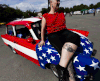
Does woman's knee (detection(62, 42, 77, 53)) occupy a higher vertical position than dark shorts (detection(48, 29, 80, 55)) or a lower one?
lower

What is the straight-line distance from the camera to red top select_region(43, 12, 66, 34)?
4.66ft

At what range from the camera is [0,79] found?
2477 mm

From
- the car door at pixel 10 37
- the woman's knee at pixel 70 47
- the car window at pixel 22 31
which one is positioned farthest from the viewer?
the car door at pixel 10 37

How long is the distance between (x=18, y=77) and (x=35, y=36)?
1.53 m

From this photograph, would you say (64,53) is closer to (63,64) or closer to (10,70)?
(63,64)

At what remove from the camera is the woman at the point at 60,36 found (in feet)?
4.18

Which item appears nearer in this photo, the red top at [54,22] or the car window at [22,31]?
the red top at [54,22]

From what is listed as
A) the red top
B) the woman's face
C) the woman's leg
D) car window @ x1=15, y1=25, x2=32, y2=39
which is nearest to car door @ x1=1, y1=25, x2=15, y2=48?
car window @ x1=15, y1=25, x2=32, y2=39

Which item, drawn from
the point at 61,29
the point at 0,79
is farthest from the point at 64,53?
the point at 0,79

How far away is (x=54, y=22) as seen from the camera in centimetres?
144

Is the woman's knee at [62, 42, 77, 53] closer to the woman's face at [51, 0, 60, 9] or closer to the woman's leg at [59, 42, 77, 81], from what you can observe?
the woman's leg at [59, 42, 77, 81]

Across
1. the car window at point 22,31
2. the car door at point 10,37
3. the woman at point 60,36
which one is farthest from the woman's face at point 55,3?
the car door at point 10,37

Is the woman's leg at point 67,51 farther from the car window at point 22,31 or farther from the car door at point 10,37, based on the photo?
the car door at point 10,37

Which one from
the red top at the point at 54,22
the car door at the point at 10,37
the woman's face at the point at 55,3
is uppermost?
the woman's face at the point at 55,3
